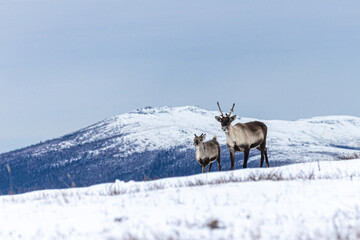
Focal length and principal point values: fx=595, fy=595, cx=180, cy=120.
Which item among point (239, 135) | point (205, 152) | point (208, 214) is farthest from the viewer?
point (205, 152)

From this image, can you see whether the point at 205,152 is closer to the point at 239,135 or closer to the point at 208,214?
the point at 239,135

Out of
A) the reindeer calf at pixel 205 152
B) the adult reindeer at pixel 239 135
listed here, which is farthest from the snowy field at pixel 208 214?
the reindeer calf at pixel 205 152

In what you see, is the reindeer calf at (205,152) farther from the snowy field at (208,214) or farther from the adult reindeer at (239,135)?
the snowy field at (208,214)

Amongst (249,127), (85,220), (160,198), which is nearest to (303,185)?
(160,198)

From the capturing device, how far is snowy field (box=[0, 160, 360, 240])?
8.02 m

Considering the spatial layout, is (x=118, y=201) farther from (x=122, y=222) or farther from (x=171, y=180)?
(x=171, y=180)

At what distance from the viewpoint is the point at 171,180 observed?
14547 millimetres

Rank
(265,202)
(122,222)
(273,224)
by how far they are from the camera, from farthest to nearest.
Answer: (265,202)
(122,222)
(273,224)

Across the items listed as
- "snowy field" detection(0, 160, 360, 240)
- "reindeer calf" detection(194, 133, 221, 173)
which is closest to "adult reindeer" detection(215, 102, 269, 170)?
"reindeer calf" detection(194, 133, 221, 173)

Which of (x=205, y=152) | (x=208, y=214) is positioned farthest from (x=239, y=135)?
(x=208, y=214)

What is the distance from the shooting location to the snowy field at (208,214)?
26.3 feet

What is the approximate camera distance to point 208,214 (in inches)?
341

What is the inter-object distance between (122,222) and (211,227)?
1.38 metres

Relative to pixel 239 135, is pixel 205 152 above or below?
below
